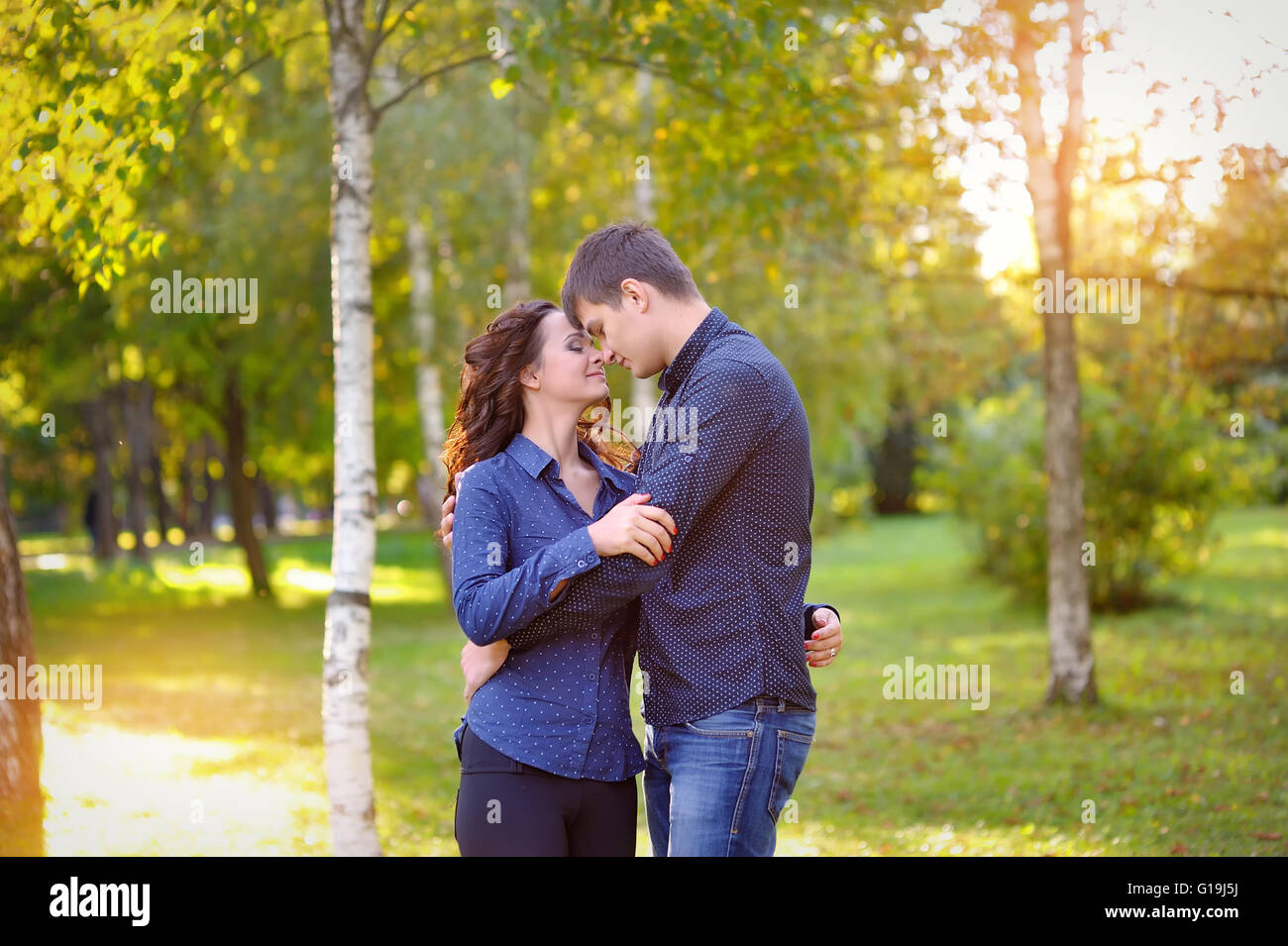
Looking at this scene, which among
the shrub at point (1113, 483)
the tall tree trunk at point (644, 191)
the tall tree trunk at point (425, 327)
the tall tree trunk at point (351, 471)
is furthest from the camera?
the tall tree trunk at point (425, 327)

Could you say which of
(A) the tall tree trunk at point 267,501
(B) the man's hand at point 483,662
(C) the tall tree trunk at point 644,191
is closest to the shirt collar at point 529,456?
(B) the man's hand at point 483,662

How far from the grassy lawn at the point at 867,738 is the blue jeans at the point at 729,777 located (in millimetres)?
4140

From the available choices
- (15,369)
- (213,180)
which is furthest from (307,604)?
(213,180)

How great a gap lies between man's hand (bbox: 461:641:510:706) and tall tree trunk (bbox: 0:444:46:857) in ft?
12.4

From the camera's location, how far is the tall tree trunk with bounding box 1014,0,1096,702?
10.1 meters

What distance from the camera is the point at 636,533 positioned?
103 inches

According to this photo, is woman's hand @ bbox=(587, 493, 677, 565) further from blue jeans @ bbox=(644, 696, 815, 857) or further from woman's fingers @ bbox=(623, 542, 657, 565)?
blue jeans @ bbox=(644, 696, 815, 857)

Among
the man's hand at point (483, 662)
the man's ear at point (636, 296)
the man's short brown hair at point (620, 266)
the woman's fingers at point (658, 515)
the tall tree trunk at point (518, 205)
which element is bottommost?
the man's hand at point (483, 662)

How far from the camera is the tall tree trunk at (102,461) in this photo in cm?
2856

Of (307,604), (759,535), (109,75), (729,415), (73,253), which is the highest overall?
(109,75)

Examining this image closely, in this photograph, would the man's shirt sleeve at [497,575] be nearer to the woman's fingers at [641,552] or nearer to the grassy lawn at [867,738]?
the woman's fingers at [641,552]

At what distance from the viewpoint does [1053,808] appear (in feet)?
25.1
